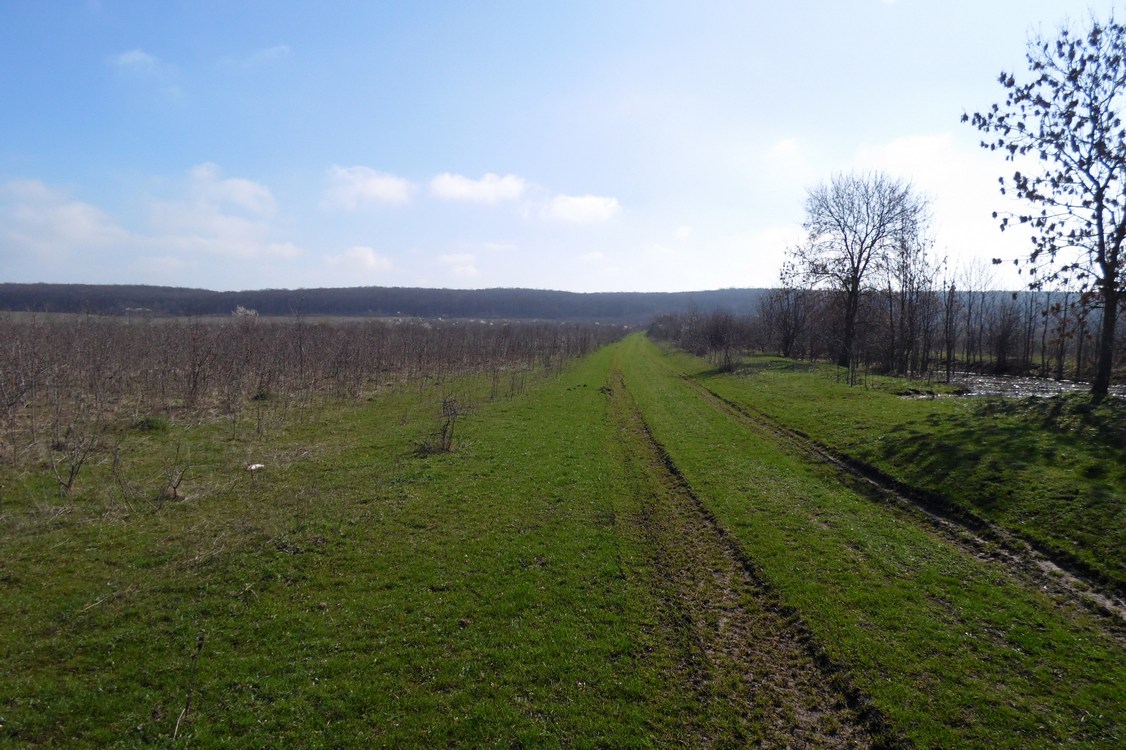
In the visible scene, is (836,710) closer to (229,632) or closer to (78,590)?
(229,632)

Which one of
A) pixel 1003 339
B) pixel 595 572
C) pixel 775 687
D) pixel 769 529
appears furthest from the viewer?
pixel 1003 339

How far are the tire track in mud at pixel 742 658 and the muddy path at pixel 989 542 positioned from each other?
360 centimetres

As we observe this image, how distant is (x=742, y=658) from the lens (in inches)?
221

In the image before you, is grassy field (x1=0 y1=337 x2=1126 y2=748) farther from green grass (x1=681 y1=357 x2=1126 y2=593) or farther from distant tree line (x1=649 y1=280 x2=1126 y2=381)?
distant tree line (x1=649 y1=280 x2=1126 y2=381)

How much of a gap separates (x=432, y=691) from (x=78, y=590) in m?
5.31

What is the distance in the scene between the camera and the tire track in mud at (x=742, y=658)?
181 inches

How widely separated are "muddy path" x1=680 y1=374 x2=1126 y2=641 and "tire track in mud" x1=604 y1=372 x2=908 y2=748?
3.60 meters

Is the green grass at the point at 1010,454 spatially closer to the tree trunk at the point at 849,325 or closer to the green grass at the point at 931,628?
Answer: the green grass at the point at 931,628

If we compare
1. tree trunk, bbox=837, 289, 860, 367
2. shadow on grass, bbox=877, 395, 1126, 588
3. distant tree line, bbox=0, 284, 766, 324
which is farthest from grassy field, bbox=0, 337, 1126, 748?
distant tree line, bbox=0, 284, 766, 324

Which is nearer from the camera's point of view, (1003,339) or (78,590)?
(78,590)

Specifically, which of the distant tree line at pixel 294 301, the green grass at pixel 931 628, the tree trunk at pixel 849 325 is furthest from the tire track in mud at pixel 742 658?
the distant tree line at pixel 294 301

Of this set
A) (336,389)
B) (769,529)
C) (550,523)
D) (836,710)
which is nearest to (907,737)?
(836,710)

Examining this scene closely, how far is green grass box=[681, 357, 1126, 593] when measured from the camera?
8375 millimetres

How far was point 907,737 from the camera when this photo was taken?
4.48 metres
